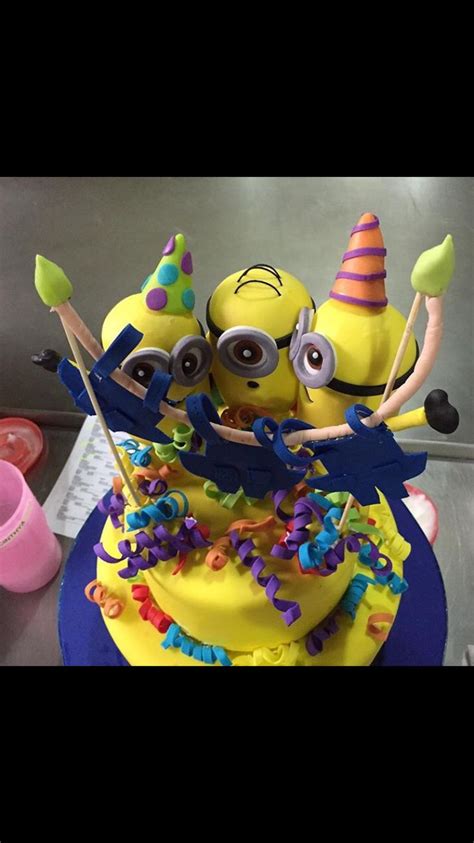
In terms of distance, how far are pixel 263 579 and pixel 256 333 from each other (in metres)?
0.23

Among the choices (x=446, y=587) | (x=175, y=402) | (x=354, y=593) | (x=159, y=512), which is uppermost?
(x=175, y=402)

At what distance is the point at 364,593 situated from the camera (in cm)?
68

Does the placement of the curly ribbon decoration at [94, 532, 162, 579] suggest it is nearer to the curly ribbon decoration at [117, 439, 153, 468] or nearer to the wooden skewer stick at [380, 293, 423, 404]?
the curly ribbon decoration at [117, 439, 153, 468]

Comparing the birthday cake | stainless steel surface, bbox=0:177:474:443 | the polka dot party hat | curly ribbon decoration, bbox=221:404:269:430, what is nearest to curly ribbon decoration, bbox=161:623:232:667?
the birthday cake

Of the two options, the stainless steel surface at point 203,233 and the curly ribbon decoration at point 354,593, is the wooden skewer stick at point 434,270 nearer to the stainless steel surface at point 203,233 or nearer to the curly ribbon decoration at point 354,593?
the curly ribbon decoration at point 354,593

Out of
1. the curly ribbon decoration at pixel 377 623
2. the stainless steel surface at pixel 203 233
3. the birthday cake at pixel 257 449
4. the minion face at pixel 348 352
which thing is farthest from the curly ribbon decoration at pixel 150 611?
the stainless steel surface at pixel 203 233

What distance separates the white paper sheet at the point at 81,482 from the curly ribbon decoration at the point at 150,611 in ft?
1.00

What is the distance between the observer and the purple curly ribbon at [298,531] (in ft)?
1.83

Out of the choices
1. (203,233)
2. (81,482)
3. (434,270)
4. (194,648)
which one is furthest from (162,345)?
(203,233)

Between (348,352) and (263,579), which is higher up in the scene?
(348,352)

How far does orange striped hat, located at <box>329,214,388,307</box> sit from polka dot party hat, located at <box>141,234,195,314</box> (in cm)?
13

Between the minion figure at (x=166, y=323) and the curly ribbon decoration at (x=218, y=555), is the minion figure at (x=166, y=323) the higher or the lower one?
the higher one

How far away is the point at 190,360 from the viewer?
519 mm

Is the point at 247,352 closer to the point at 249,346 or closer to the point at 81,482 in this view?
the point at 249,346
